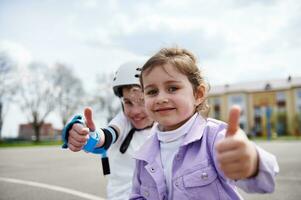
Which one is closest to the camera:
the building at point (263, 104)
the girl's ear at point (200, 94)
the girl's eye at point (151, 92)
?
the girl's eye at point (151, 92)

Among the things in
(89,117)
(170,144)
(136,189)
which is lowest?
(136,189)

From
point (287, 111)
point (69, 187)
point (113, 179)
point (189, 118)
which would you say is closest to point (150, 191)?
point (189, 118)

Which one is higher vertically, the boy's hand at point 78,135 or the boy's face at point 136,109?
the boy's face at point 136,109

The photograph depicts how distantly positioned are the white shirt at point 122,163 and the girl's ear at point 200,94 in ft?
3.07

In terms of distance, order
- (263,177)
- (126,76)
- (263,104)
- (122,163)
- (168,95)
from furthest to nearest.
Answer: (263,104) → (126,76) → (122,163) → (168,95) → (263,177)

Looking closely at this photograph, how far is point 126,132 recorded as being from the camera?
3.06 metres

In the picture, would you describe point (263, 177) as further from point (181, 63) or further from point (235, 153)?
point (181, 63)

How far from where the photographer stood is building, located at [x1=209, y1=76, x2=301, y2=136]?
60031mm

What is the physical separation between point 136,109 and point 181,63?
1064 mm

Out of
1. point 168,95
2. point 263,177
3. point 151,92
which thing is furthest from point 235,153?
point 151,92

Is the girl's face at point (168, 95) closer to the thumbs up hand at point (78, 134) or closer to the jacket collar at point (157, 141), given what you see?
the jacket collar at point (157, 141)

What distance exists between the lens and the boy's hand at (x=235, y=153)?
1217 millimetres

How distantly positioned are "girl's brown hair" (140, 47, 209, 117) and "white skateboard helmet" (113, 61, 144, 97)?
976 millimetres

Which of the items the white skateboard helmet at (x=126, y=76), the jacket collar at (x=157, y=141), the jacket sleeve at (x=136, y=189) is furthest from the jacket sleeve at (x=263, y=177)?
the white skateboard helmet at (x=126, y=76)
